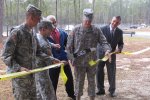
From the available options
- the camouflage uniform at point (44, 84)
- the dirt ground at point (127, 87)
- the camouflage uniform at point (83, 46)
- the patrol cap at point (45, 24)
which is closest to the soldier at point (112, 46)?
the dirt ground at point (127, 87)

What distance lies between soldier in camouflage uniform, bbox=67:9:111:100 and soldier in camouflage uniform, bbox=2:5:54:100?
182cm

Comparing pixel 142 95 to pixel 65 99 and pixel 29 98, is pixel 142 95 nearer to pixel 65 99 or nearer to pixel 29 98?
pixel 65 99

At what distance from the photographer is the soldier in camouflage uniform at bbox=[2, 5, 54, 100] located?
13.2ft

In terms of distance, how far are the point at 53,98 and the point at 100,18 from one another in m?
83.7

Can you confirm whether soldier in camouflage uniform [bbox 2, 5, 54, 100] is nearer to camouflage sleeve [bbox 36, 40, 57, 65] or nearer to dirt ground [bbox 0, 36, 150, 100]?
camouflage sleeve [bbox 36, 40, 57, 65]

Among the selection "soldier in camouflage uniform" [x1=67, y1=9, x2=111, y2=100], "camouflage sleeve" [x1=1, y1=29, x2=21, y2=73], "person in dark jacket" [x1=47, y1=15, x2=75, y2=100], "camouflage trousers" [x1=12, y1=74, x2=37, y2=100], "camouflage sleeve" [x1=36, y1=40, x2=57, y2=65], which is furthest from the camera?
"person in dark jacket" [x1=47, y1=15, x2=75, y2=100]

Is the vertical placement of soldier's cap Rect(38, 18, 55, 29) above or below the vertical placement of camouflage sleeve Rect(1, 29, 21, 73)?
above

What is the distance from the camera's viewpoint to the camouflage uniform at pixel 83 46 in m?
6.09

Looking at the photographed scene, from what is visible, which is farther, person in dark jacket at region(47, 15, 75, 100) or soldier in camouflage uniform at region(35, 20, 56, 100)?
person in dark jacket at region(47, 15, 75, 100)

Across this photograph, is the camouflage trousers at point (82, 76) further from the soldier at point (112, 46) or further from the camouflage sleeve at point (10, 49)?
the camouflage sleeve at point (10, 49)

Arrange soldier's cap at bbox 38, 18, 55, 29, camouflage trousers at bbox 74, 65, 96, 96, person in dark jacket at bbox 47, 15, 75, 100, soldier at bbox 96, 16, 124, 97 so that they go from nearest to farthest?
soldier's cap at bbox 38, 18, 55, 29, person in dark jacket at bbox 47, 15, 75, 100, camouflage trousers at bbox 74, 65, 96, 96, soldier at bbox 96, 16, 124, 97

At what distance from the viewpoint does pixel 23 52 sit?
4168 mm

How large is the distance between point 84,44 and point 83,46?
0.04 meters

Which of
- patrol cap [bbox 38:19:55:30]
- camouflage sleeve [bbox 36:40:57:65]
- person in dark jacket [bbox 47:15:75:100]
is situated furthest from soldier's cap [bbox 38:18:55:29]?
person in dark jacket [bbox 47:15:75:100]
